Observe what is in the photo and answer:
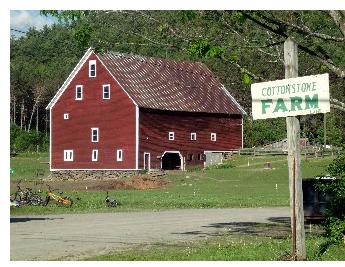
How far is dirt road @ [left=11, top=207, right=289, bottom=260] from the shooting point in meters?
14.3

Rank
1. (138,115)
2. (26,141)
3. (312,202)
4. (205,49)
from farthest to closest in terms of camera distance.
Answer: (138,115) < (26,141) < (312,202) < (205,49)

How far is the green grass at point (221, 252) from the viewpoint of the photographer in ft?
38.8

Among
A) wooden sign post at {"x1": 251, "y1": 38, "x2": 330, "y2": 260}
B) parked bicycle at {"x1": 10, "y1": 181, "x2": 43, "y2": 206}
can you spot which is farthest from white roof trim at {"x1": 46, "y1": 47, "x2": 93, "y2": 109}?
wooden sign post at {"x1": 251, "y1": 38, "x2": 330, "y2": 260}

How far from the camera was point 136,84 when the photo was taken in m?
29.0

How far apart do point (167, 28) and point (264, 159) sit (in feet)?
43.0


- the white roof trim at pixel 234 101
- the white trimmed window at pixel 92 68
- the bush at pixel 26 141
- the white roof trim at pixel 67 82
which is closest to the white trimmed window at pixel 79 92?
the white roof trim at pixel 67 82

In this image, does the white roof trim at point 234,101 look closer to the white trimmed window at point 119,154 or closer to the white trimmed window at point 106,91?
the white trimmed window at point 106,91

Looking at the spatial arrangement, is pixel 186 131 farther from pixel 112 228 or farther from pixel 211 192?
pixel 112 228

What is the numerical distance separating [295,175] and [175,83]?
1431 centimetres

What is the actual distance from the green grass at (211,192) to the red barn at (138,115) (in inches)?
32.3

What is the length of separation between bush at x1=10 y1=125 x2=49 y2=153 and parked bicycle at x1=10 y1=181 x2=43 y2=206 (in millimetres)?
1529

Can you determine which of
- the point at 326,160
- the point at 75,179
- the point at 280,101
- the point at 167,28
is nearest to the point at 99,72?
the point at 75,179

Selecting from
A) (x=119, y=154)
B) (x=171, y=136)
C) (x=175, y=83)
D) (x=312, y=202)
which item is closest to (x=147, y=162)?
(x=119, y=154)

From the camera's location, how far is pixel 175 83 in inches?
989
